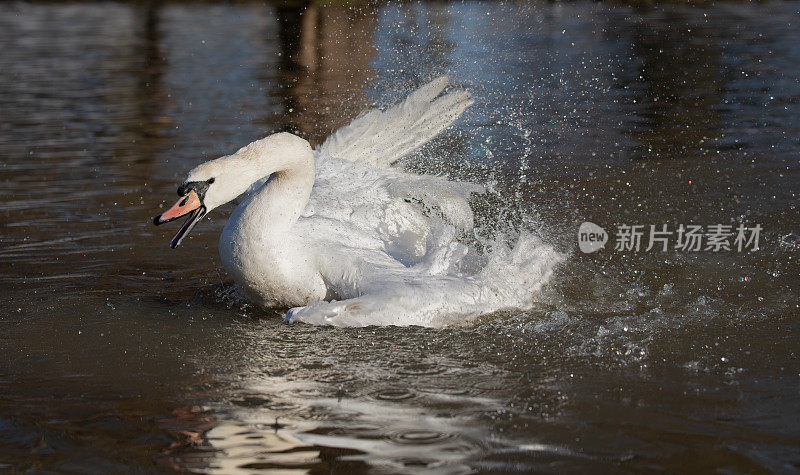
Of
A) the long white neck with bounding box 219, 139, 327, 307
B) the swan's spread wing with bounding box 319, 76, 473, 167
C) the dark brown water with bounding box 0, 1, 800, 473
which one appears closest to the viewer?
the dark brown water with bounding box 0, 1, 800, 473

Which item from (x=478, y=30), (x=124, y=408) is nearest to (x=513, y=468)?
(x=124, y=408)

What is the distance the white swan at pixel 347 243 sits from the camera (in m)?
5.90

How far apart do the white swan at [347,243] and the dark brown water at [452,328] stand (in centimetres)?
22

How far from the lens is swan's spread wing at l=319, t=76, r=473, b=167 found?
784cm

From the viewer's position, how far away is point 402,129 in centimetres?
793

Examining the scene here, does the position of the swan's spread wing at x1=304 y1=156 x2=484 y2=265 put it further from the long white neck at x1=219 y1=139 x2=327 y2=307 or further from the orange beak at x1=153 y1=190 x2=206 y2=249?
the orange beak at x1=153 y1=190 x2=206 y2=249

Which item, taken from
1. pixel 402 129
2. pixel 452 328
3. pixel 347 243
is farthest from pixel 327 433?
pixel 402 129

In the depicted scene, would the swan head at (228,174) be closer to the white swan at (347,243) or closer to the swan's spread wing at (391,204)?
the white swan at (347,243)

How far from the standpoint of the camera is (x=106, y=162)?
1166cm

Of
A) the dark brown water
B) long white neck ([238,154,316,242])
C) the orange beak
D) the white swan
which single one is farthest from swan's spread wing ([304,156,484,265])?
the orange beak

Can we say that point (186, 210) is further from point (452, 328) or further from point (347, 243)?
point (452, 328)

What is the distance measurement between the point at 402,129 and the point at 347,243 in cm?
164

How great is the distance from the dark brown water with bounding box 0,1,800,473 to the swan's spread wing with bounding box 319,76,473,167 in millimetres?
1361

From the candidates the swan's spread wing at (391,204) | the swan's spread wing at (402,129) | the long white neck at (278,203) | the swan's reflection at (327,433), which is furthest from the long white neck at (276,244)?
the swan's spread wing at (402,129)
